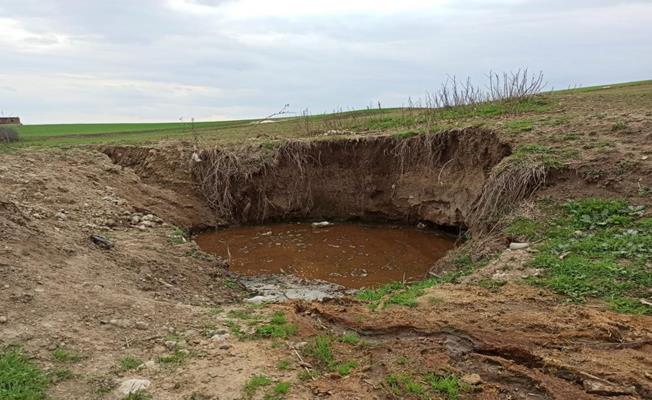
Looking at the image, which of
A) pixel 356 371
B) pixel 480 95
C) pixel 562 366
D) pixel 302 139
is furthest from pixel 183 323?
pixel 480 95

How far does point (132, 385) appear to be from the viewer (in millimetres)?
3658

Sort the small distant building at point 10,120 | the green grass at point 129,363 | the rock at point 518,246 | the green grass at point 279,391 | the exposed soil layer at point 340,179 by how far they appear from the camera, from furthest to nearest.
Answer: the small distant building at point 10,120
the exposed soil layer at point 340,179
the rock at point 518,246
the green grass at point 129,363
the green grass at point 279,391

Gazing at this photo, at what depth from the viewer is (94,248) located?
21.1 feet

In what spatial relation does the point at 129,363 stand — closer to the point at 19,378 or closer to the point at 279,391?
the point at 19,378

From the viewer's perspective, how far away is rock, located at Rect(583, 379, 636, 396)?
360cm

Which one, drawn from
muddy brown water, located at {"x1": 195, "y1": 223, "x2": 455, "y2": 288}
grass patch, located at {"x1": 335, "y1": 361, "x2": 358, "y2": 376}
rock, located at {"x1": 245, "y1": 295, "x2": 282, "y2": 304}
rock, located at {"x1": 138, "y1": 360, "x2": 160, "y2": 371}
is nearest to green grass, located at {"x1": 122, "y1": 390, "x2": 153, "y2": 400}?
rock, located at {"x1": 138, "y1": 360, "x2": 160, "y2": 371}

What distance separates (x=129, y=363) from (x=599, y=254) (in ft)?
15.8

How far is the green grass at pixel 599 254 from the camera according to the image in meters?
5.12

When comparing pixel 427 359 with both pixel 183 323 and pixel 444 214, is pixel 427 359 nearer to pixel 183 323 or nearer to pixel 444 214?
pixel 183 323

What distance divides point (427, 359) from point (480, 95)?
33.2ft

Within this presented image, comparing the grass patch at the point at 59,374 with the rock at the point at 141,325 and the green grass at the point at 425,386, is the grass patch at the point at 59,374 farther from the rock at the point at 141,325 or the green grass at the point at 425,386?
the green grass at the point at 425,386

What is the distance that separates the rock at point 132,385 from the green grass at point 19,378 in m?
0.48

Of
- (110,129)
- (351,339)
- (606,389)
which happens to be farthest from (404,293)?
(110,129)

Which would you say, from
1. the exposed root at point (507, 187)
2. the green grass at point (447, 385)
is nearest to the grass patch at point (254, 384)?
the green grass at point (447, 385)
